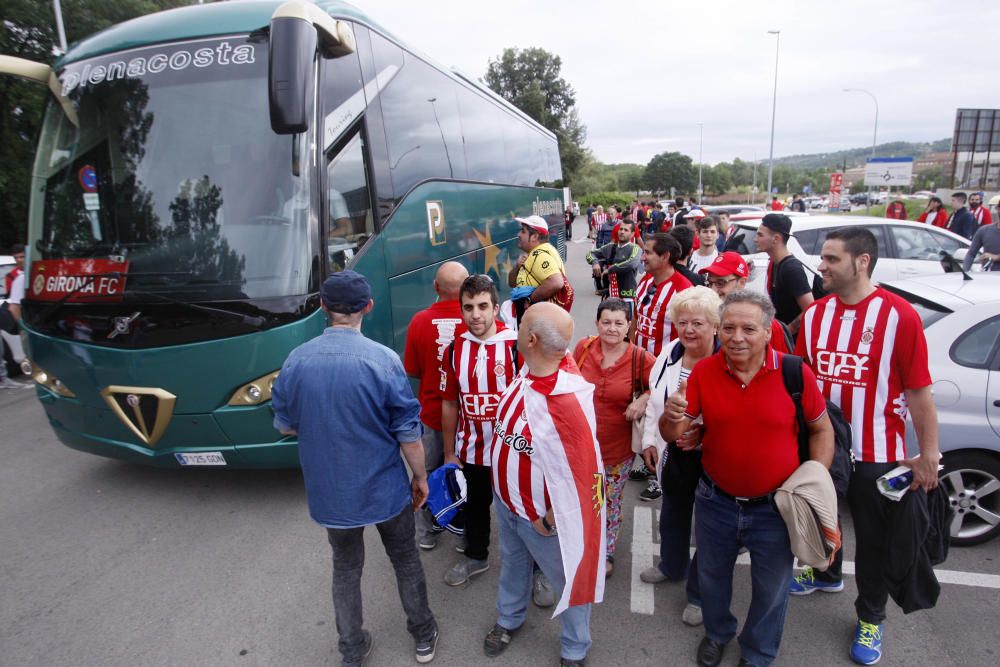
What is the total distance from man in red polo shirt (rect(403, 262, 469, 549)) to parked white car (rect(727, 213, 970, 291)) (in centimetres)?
535

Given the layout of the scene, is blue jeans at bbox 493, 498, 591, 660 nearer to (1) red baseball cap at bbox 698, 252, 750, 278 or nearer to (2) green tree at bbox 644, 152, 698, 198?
(1) red baseball cap at bbox 698, 252, 750, 278

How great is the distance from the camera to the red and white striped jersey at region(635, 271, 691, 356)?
430 cm

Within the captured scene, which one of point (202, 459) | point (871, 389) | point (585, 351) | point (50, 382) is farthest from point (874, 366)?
point (50, 382)

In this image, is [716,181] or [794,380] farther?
[716,181]

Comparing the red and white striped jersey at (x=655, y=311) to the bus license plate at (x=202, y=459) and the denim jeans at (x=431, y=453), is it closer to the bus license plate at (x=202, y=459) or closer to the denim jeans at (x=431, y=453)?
the denim jeans at (x=431, y=453)

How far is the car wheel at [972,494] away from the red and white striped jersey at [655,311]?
1.85 m

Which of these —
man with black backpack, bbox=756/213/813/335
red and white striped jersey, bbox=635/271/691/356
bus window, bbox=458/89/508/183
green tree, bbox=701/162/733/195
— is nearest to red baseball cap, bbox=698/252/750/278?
red and white striped jersey, bbox=635/271/691/356

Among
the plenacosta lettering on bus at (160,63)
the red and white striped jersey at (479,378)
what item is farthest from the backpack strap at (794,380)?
the plenacosta lettering on bus at (160,63)

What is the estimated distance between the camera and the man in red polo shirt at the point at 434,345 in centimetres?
349

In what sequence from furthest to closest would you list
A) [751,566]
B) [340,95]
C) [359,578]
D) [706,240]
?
[706,240]
[340,95]
[359,578]
[751,566]

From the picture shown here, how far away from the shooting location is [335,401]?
7.84ft

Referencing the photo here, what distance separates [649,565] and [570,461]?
1687 mm

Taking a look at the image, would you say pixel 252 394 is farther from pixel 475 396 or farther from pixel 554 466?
pixel 554 466

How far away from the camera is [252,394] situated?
391 cm
